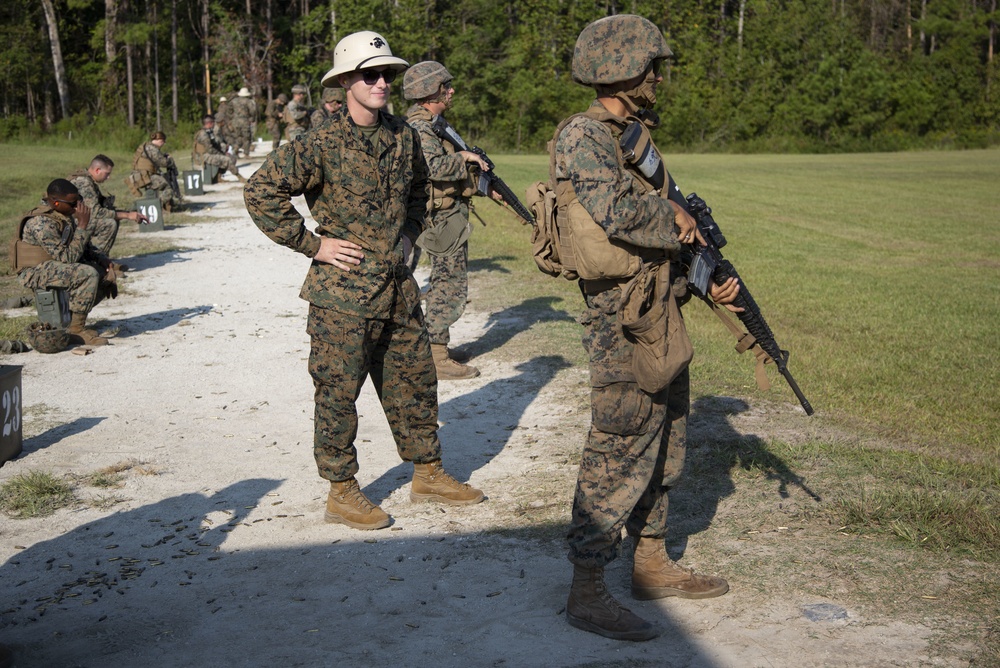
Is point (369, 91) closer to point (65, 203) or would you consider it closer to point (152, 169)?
point (65, 203)

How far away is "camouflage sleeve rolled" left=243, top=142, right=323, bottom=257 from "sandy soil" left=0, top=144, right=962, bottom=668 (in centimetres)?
152

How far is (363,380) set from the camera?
5.26m

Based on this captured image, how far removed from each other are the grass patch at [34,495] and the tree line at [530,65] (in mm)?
43591

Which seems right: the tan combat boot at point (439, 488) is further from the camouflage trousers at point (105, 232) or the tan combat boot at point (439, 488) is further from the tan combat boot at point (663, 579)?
the camouflage trousers at point (105, 232)

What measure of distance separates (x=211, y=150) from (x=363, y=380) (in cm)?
2137

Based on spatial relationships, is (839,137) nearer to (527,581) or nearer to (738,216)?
(738,216)

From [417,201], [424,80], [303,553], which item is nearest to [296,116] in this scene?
[424,80]

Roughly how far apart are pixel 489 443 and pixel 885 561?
9.18ft

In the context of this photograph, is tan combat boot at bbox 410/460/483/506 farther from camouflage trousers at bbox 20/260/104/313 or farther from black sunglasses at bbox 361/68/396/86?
camouflage trousers at bbox 20/260/104/313

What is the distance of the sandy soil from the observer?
161 inches

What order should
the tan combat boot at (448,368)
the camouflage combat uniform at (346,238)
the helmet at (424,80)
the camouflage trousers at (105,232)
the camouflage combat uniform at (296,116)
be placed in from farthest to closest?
1. the camouflage combat uniform at (296,116)
2. the camouflage trousers at (105,232)
3. the tan combat boot at (448,368)
4. the helmet at (424,80)
5. the camouflage combat uniform at (346,238)

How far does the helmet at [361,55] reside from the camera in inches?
193

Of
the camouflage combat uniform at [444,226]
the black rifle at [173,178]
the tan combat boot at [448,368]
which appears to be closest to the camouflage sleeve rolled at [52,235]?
the camouflage combat uniform at [444,226]

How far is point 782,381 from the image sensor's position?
26.7ft
